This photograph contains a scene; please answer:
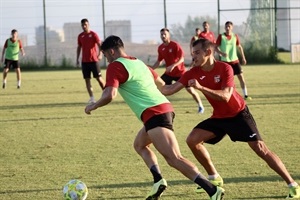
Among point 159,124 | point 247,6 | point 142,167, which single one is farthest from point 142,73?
point 247,6

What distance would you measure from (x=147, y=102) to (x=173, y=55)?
8935 millimetres

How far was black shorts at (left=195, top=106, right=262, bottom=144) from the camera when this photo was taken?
762 cm

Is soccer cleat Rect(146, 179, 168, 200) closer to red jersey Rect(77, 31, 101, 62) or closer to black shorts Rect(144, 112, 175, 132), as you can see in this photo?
black shorts Rect(144, 112, 175, 132)

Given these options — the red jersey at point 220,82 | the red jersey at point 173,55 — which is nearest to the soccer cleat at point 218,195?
the red jersey at point 220,82

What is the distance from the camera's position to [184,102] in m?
18.4

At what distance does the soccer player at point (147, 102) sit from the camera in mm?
7121

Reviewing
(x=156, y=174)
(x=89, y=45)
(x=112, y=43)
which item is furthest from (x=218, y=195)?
(x=89, y=45)

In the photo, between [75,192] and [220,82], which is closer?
[75,192]

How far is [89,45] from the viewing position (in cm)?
1895

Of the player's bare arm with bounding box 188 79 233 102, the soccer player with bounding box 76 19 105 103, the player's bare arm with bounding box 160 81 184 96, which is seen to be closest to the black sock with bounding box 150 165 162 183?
the player's bare arm with bounding box 160 81 184 96

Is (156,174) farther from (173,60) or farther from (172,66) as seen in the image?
(173,60)

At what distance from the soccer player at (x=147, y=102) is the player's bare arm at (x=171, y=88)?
36cm

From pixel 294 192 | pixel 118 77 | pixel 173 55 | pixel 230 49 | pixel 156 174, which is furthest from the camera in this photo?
pixel 230 49

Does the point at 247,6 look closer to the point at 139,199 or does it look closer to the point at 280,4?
the point at 280,4
